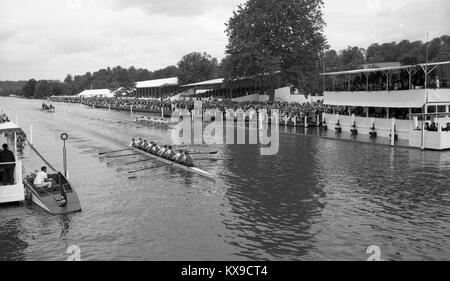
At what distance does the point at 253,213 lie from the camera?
723 inches

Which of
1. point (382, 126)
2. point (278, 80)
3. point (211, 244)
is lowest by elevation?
point (211, 244)

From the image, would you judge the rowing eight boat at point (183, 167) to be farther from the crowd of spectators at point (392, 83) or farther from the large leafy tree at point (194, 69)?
Answer: the large leafy tree at point (194, 69)

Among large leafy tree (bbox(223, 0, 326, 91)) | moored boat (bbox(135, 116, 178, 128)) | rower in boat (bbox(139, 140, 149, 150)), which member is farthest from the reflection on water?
large leafy tree (bbox(223, 0, 326, 91))

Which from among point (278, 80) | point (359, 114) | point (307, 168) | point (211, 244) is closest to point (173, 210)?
point (211, 244)

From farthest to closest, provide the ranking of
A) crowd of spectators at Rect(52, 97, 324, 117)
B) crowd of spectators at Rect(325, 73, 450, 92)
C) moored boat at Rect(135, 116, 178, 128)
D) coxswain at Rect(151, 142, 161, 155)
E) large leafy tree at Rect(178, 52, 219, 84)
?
large leafy tree at Rect(178, 52, 219, 84), moored boat at Rect(135, 116, 178, 128), crowd of spectators at Rect(52, 97, 324, 117), crowd of spectators at Rect(325, 73, 450, 92), coxswain at Rect(151, 142, 161, 155)

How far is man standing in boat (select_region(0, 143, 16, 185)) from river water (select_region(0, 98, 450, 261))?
4.72 ft

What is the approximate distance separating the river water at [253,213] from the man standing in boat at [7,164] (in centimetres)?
144

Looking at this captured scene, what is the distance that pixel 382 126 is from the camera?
4028 centimetres

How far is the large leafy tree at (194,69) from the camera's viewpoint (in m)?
116

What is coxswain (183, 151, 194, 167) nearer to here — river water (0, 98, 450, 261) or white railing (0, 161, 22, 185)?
river water (0, 98, 450, 261)

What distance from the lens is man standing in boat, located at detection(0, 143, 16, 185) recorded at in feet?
63.0

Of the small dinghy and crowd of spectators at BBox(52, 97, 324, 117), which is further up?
crowd of spectators at BBox(52, 97, 324, 117)
